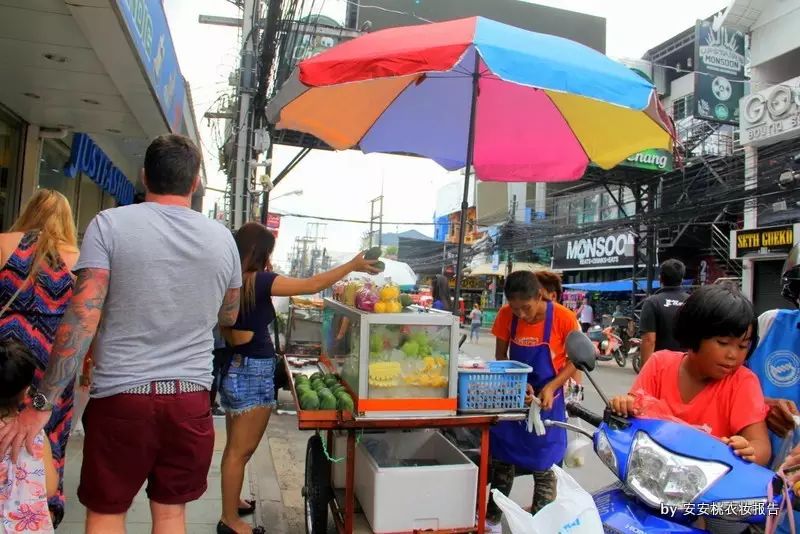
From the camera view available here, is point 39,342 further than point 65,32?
No

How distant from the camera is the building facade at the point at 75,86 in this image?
11.7 feet

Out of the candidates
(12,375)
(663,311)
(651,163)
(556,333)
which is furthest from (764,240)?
(12,375)

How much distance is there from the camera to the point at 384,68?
2.72m

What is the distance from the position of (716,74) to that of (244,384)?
23.2 meters

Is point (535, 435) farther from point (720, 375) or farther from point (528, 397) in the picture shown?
point (720, 375)

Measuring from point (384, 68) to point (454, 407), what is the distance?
1.63 m

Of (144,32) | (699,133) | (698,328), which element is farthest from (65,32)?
(699,133)

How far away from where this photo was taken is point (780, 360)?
6.81 ft

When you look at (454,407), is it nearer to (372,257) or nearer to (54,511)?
(372,257)

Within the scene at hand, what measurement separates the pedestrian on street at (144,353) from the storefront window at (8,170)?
4.81 meters

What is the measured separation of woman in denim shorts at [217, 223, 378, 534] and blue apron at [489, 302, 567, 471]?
1.36 m

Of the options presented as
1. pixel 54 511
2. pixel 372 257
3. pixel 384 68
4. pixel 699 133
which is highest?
pixel 699 133

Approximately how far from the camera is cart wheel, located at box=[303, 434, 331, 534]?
3.10 meters

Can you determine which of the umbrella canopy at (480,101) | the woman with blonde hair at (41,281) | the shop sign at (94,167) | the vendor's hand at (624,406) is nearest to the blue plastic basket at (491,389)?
the vendor's hand at (624,406)
